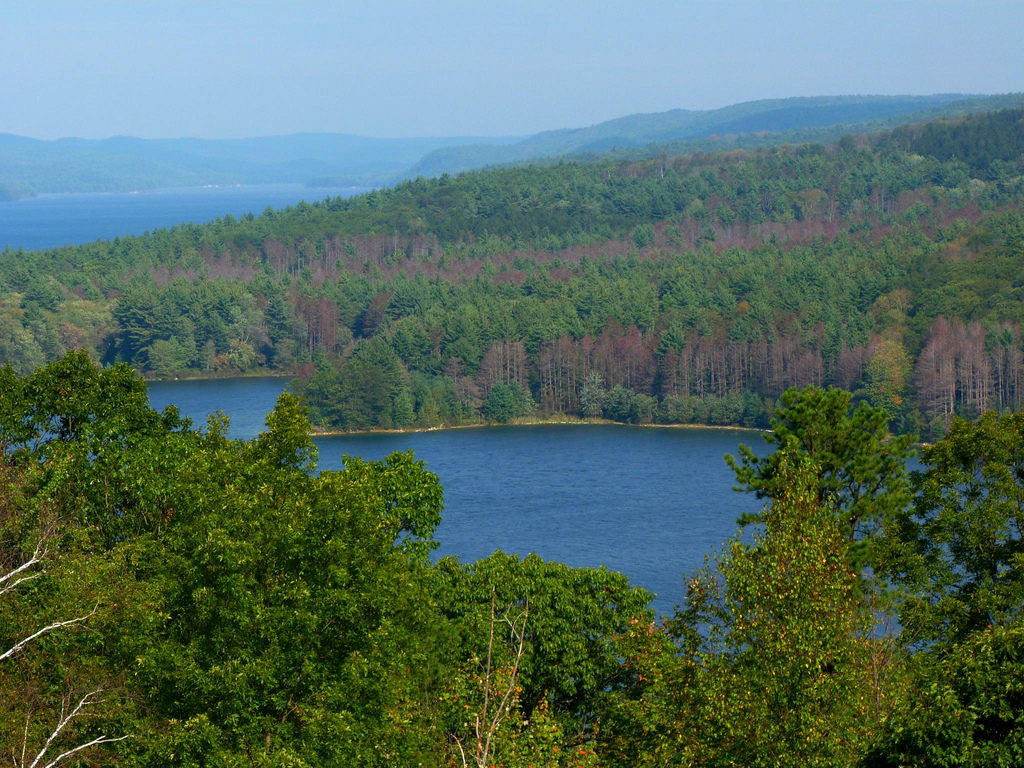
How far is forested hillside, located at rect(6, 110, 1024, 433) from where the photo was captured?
90625 mm

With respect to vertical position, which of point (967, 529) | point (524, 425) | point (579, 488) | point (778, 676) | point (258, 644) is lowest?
point (524, 425)

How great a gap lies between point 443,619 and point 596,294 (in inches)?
3575

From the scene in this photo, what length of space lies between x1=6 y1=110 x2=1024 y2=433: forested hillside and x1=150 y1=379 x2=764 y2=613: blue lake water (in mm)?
5921

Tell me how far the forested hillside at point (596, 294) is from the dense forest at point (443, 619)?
196 ft

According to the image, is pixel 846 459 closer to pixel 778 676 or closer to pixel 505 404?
pixel 778 676

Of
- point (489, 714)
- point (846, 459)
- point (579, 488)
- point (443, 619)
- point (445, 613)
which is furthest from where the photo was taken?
point (579, 488)

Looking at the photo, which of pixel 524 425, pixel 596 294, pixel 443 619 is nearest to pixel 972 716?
pixel 443 619

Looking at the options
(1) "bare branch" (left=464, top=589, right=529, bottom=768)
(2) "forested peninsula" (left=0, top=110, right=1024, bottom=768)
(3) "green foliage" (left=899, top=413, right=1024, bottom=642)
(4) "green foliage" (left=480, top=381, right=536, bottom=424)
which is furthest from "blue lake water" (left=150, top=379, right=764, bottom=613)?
(1) "bare branch" (left=464, top=589, right=529, bottom=768)

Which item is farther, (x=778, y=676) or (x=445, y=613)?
(x=445, y=613)

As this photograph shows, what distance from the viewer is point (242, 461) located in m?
21.9

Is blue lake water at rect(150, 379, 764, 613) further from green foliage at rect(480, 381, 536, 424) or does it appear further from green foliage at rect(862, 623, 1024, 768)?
green foliage at rect(862, 623, 1024, 768)

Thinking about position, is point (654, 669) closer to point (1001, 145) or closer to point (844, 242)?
point (844, 242)

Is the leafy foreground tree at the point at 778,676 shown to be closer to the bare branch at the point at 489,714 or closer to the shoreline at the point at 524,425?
the bare branch at the point at 489,714

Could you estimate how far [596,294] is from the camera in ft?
364
